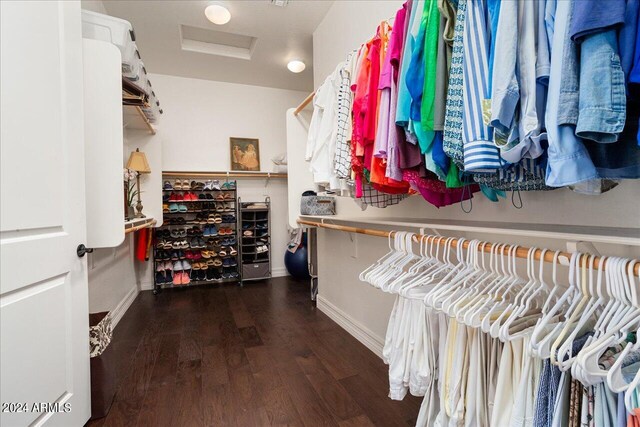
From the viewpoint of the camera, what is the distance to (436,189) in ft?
3.88

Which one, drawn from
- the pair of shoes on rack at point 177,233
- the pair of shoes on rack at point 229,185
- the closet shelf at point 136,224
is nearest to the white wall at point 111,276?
the closet shelf at point 136,224

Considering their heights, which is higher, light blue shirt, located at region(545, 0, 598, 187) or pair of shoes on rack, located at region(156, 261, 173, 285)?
light blue shirt, located at region(545, 0, 598, 187)

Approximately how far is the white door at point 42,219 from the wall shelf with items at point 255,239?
2.56m

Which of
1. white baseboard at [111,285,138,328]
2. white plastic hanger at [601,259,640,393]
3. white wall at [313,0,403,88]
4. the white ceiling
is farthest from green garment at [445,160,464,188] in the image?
white baseboard at [111,285,138,328]

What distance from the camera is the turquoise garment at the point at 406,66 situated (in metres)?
0.96

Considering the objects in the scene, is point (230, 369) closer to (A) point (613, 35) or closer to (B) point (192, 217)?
(A) point (613, 35)

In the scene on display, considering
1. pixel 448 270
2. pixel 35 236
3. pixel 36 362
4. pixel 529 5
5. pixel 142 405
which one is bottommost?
pixel 142 405

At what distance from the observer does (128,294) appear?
3195mm

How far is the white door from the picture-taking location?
102cm

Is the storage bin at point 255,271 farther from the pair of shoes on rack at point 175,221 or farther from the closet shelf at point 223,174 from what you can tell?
the closet shelf at point 223,174

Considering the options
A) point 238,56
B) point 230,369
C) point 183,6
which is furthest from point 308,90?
point 230,369

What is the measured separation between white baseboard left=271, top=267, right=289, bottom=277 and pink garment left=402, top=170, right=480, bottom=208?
343 centimetres

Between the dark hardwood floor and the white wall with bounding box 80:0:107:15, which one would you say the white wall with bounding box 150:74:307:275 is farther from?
the dark hardwood floor

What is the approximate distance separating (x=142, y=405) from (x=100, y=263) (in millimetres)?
1376
